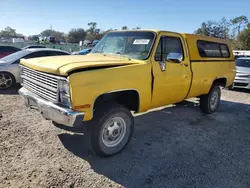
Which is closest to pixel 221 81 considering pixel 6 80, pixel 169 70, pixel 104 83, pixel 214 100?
pixel 214 100

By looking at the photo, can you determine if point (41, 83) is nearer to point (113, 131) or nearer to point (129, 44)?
point (113, 131)

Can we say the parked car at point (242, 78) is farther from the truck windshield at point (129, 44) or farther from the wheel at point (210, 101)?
the truck windshield at point (129, 44)

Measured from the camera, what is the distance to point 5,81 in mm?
8047

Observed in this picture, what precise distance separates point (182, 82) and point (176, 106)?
2.42 m

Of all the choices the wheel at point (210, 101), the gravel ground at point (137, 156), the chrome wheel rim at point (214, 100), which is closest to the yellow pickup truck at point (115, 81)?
the gravel ground at point (137, 156)

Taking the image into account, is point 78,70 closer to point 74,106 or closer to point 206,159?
point 74,106

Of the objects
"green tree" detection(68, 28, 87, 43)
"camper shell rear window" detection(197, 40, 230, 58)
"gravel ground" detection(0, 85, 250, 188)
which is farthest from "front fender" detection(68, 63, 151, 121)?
"green tree" detection(68, 28, 87, 43)

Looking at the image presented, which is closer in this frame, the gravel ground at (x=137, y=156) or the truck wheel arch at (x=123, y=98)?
the gravel ground at (x=137, y=156)

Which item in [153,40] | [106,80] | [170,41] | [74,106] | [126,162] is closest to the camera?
[74,106]

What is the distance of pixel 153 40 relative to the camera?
4215 millimetres

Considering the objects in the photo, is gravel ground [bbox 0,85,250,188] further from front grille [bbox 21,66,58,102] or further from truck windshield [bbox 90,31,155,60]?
truck windshield [bbox 90,31,155,60]

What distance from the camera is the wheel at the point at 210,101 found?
20.6 feet

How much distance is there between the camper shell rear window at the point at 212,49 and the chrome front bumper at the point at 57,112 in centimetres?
371

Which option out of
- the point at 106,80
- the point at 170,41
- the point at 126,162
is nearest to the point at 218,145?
the point at 126,162
